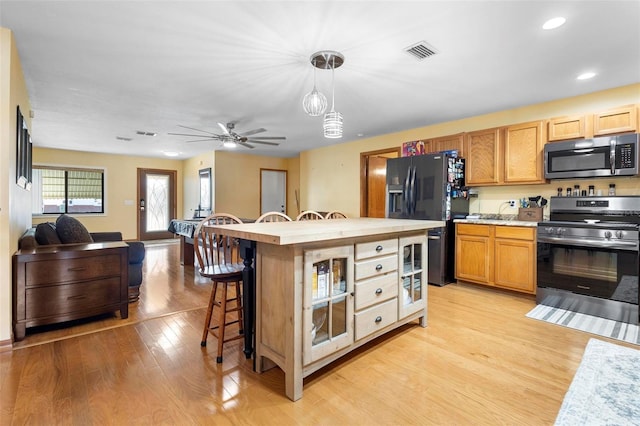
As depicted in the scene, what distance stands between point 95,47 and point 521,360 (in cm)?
416

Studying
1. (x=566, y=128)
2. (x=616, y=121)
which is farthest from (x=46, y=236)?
(x=616, y=121)

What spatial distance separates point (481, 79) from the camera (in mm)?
3195

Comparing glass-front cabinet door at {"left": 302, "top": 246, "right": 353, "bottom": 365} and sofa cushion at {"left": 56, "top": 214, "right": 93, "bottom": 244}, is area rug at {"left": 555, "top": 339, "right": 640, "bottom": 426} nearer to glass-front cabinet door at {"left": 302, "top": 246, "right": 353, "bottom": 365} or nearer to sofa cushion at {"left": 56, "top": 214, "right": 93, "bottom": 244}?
glass-front cabinet door at {"left": 302, "top": 246, "right": 353, "bottom": 365}

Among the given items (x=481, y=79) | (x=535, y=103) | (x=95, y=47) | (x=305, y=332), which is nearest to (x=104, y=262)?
(x=95, y=47)

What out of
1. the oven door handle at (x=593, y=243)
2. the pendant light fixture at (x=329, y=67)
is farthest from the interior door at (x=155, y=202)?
the oven door handle at (x=593, y=243)

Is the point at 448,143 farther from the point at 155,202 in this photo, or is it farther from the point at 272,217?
the point at 155,202

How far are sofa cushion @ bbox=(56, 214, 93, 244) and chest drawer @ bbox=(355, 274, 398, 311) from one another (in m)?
3.08

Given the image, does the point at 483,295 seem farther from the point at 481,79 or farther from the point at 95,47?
the point at 95,47

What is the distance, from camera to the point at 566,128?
359 cm

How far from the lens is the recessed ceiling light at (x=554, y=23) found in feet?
7.15

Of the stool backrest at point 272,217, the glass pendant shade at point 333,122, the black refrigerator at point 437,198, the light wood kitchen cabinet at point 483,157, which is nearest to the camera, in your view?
the glass pendant shade at point 333,122

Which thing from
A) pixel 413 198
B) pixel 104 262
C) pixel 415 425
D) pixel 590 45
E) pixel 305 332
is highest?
pixel 590 45

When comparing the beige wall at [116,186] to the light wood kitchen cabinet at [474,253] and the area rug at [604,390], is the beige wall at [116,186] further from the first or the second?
the area rug at [604,390]

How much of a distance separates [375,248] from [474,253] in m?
2.49
